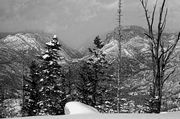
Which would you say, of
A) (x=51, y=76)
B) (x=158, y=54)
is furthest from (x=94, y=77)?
(x=158, y=54)

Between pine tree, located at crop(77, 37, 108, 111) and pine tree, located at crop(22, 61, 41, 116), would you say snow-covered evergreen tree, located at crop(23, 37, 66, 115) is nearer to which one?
pine tree, located at crop(77, 37, 108, 111)

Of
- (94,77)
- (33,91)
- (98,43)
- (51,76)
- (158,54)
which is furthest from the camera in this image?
(33,91)

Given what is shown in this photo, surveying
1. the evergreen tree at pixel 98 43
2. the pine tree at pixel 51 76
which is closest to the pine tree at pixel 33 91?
the pine tree at pixel 51 76

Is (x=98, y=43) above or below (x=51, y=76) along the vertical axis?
above

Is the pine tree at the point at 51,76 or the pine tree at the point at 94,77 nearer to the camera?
the pine tree at the point at 51,76

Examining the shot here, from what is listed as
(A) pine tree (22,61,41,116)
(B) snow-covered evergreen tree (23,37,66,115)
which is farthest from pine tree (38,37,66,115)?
(A) pine tree (22,61,41,116)

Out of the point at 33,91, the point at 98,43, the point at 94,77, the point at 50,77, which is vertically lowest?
the point at 33,91

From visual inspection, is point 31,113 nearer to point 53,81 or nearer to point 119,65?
point 53,81

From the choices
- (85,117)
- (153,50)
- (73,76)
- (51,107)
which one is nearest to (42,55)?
(51,107)

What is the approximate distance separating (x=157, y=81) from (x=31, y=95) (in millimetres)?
27043

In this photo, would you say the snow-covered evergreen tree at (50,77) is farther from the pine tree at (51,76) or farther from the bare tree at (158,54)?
the bare tree at (158,54)

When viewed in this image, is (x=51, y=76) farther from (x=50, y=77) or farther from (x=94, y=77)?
(x=94, y=77)

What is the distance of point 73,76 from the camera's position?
37.1 meters

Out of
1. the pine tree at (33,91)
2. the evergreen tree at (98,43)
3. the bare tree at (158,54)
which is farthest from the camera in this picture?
the pine tree at (33,91)
